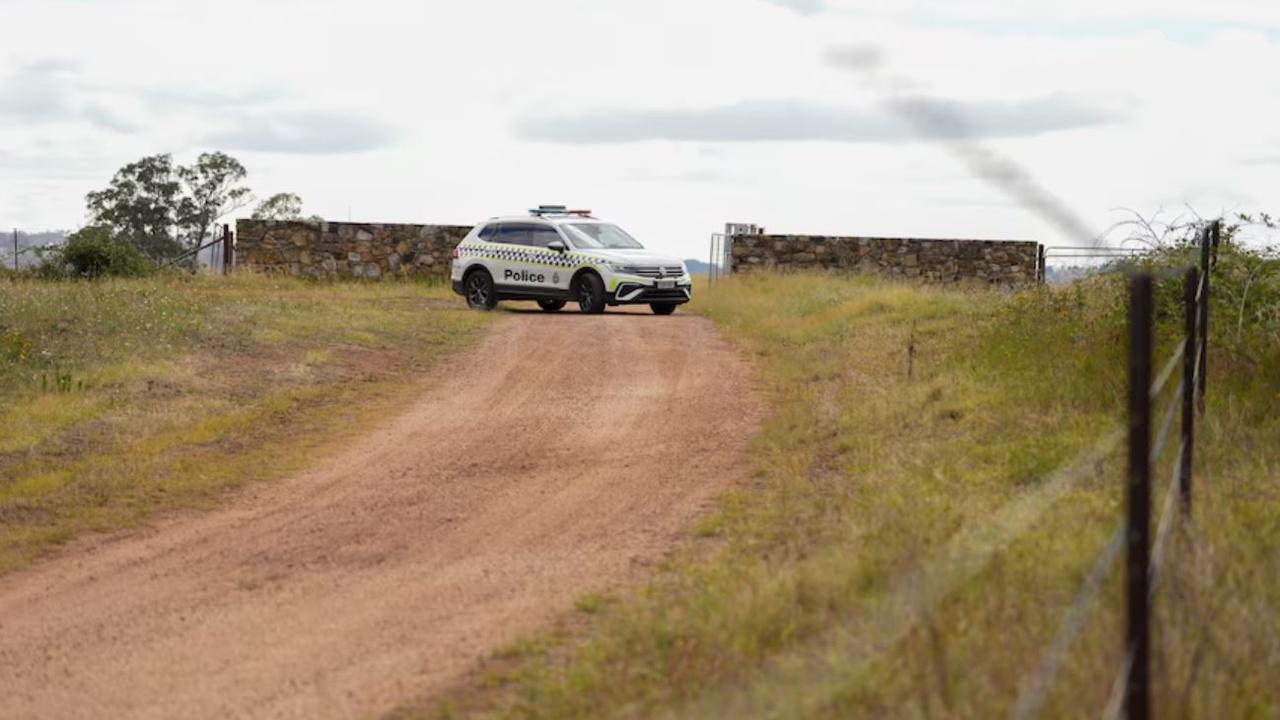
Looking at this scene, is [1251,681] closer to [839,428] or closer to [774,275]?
[839,428]

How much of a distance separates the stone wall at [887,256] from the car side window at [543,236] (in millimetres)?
8641

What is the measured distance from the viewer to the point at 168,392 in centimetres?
1529

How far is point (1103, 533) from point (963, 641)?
1959 mm

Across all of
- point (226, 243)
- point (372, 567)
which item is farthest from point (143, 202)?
point (372, 567)

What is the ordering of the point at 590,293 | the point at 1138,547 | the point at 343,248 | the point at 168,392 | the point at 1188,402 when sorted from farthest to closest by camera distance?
the point at 343,248
the point at 590,293
the point at 168,392
the point at 1188,402
the point at 1138,547

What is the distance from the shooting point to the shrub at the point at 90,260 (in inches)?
1248

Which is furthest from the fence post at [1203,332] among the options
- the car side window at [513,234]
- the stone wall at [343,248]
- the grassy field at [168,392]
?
the stone wall at [343,248]

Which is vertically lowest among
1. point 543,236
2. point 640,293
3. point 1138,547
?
point 1138,547

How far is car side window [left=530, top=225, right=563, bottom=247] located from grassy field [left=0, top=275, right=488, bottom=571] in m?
3.17

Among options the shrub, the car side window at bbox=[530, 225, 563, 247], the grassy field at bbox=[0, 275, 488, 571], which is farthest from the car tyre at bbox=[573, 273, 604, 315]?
the shrub

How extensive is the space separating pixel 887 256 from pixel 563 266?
10700mm

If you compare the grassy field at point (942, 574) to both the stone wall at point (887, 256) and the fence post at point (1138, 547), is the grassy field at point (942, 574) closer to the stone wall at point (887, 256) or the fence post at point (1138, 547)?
the fence post at point (1138, 547)

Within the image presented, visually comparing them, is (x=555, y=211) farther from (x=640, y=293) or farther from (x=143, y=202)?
(x=143, y=202)

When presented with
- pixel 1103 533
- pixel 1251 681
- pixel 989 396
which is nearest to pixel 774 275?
pixel 989 396
